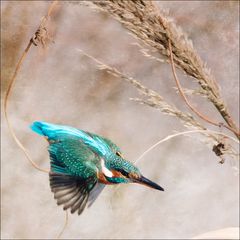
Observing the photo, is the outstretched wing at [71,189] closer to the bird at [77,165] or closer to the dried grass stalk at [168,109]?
the bird at [77,165]

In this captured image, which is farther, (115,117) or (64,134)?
(115,117)

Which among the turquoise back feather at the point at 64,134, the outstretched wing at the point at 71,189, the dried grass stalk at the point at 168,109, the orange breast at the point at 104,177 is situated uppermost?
the dried grass stalk at the point at 168,109

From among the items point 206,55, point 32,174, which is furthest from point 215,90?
point 32,174

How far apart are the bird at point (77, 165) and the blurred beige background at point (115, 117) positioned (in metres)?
0.63

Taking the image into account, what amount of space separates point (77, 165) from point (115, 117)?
696 mm

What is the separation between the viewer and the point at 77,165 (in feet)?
1.94

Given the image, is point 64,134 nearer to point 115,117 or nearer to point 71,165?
point 71,165

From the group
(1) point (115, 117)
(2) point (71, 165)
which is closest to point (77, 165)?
(2) point (71, 165)

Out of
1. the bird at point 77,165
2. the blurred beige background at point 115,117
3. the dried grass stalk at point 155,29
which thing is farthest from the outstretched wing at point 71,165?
the blurred beige background at point 115,117

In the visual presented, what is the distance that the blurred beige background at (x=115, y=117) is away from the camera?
1.24 meters

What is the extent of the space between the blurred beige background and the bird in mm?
627

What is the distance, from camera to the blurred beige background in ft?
4.07

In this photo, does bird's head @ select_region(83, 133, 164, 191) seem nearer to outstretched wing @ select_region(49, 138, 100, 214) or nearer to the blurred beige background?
outstretched wing @ select_region(49, 138, 100, 214)

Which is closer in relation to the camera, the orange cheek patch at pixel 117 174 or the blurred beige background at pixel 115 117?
the orange cheek patch at pixel 117 174
